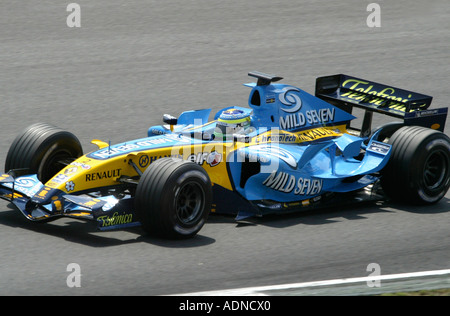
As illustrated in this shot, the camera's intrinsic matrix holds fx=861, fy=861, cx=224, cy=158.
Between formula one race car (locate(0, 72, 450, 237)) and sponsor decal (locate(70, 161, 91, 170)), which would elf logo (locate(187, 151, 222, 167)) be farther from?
sponsor decal (locate(70, 161, 91, 170))

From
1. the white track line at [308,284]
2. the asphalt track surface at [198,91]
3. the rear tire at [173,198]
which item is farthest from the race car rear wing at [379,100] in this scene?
the rear tire at [173,198]

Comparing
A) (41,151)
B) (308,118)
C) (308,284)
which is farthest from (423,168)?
(41,151)

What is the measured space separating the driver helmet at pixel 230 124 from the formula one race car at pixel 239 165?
0.05 ft

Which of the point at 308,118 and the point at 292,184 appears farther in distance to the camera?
the point at 308,118

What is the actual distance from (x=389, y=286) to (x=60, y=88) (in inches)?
347

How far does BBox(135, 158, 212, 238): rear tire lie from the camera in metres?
8.15

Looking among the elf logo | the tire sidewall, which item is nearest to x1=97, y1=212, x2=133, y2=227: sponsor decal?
the elf logo

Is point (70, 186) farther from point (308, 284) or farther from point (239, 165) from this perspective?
point (308, 284)

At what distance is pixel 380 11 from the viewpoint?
20719 mm

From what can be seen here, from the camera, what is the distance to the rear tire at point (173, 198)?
8148 millimetres

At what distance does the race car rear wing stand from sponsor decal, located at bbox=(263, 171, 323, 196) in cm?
157

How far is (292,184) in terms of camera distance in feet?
31.2

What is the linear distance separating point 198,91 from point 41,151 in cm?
589
